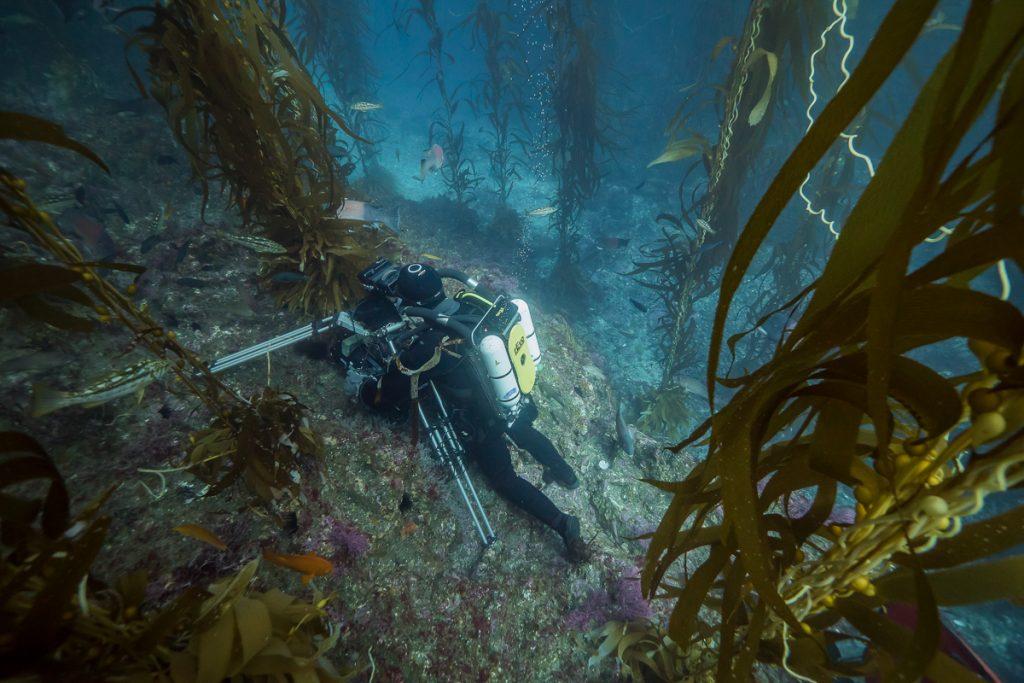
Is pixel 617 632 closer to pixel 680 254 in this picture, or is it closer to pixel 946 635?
pixel 946 635

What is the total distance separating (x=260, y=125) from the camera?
11.5ft

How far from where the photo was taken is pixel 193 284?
4160 mm

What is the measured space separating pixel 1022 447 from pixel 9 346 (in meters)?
5.61

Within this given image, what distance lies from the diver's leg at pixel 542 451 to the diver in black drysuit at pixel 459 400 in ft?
0.38

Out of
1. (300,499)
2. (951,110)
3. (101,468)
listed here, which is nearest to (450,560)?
(300,499)

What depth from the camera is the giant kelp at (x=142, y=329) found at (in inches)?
54.7

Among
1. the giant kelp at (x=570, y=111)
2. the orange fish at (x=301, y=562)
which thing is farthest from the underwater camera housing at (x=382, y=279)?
the giant kelp at (x=570, y=111)

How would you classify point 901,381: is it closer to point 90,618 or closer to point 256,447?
point 90,618

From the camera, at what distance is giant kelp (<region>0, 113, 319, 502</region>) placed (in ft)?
4.56

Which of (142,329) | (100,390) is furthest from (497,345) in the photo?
(100,390)

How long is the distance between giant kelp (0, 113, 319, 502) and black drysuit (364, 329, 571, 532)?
76 cm

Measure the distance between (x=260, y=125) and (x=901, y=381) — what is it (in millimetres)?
4655

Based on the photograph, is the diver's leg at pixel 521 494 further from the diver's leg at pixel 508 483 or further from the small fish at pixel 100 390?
the small fish at pixel 100 390

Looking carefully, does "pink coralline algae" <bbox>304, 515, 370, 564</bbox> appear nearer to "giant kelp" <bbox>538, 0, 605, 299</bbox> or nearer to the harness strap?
the harness strap
